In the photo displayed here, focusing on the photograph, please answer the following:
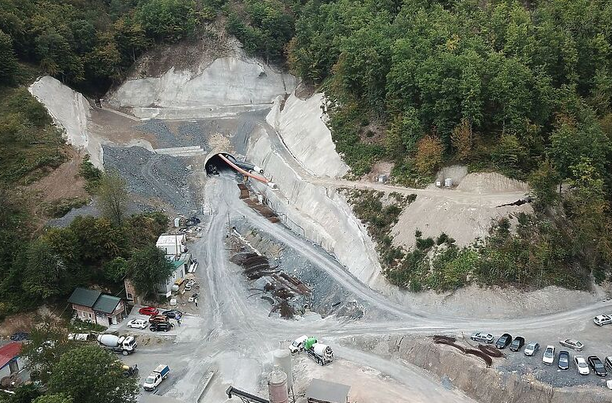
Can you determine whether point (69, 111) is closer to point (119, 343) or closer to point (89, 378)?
point (119, 343)

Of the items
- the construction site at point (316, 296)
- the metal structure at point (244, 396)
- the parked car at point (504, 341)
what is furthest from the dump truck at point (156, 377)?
the parked car at point (504, 341)

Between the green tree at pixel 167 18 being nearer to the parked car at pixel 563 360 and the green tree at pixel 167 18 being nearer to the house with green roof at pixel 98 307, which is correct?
the house with green roof at pixel 98 307

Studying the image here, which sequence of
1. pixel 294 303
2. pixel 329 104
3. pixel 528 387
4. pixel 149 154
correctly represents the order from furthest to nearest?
pixel 149 154 < pixel 329 104 < pixel 294 303 < pixel 528 387

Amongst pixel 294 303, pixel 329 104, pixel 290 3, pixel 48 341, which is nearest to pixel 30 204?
pixel 48 341

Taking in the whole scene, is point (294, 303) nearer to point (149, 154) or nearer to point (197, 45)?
point (149, 154)

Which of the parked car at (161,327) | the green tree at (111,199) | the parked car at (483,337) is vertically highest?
the green tree at (111,199)

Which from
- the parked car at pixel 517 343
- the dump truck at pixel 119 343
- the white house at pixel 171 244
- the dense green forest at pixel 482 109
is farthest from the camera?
the white house at pixel 171 244
